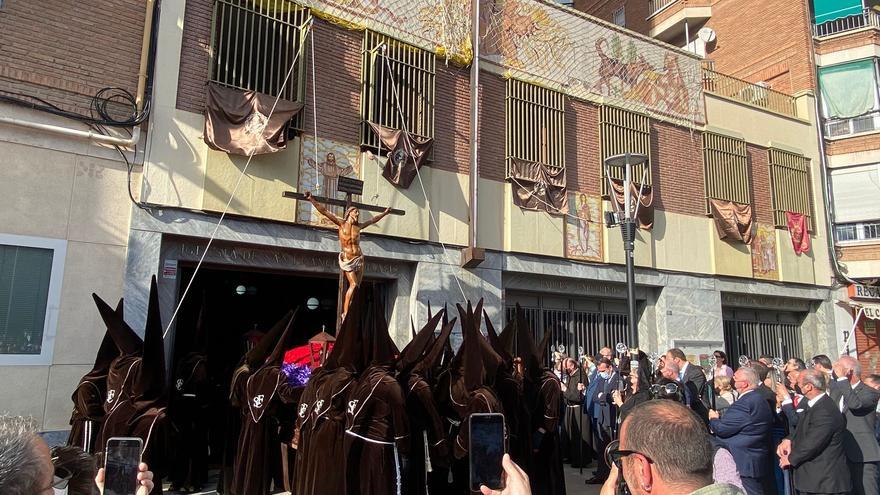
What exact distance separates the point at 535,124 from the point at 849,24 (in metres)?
13.2

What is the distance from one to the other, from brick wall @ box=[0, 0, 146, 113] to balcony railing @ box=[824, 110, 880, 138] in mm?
20162

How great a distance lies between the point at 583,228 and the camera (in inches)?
571

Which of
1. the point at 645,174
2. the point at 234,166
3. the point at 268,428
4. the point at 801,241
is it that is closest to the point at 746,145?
the point at 801,241

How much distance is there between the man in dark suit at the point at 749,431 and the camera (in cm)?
634

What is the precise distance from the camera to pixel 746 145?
58.7 feet

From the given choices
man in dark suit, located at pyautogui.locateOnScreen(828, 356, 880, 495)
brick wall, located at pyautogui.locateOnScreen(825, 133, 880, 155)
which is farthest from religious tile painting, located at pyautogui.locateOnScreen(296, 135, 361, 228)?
brick wall, located at pyautogui.locateOnScreen(825, 133, 880, 155)

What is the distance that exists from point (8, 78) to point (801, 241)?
19.6 metres

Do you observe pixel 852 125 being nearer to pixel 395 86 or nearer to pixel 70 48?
pixel 395 86

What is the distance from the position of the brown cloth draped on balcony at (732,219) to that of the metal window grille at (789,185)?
1638 millimetres

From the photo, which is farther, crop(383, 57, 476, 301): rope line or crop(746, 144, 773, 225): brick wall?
crop(746, 144, 773, 225): brick wall

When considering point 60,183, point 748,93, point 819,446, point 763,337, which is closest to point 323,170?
point 60,183

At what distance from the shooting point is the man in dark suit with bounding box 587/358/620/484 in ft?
31.8

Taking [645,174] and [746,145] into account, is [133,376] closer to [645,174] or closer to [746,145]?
[645,174]

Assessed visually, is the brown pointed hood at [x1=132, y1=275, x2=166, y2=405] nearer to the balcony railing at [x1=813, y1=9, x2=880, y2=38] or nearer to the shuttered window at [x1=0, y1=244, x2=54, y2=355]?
the shuttered window at [x1=0, y1=244, x2=54, y2=355]
